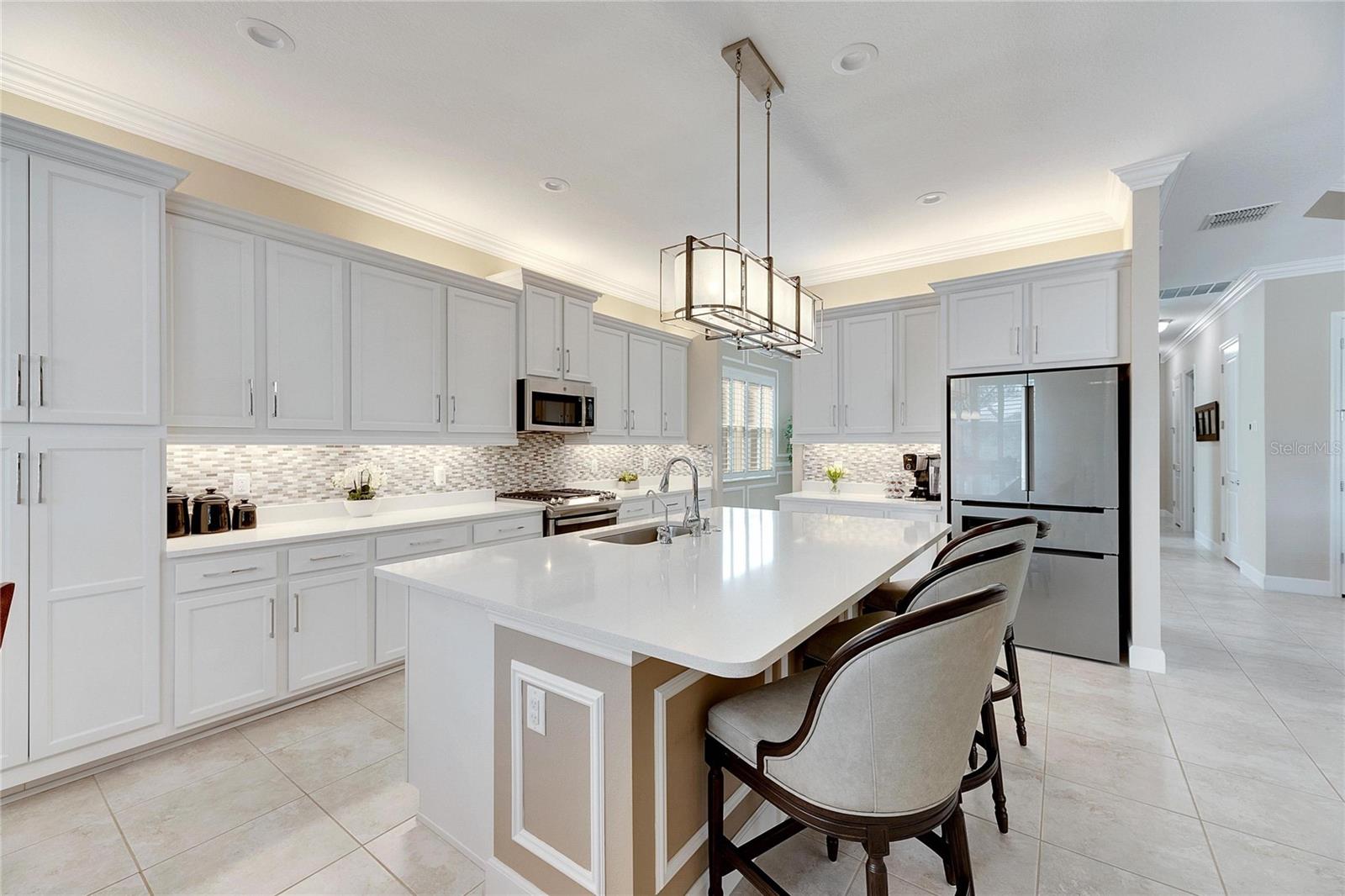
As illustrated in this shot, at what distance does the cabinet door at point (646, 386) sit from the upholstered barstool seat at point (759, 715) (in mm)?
4052

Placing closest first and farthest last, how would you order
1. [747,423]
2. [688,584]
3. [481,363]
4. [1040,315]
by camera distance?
[688,584] → [1040,315] → [481,363] → [747,423]

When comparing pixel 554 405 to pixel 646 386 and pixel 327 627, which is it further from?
pixel 327 627

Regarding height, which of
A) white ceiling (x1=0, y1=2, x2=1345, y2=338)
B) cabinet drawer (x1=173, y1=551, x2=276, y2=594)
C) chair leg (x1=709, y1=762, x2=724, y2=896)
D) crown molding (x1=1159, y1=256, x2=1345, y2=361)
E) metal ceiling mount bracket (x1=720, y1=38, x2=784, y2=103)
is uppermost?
white ceiling (x1=0, y1=2, x2=1345, y2=338)

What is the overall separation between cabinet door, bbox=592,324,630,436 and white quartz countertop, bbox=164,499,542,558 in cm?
126

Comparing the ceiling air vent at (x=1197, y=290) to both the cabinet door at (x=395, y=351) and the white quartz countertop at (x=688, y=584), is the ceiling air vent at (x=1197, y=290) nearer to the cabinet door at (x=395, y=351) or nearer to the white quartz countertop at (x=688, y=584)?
the white quartz countertop at (x=688, y=584)

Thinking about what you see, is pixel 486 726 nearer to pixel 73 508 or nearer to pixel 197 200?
pixel 73 508

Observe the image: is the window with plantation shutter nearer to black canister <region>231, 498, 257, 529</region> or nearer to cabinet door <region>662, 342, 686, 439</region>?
cabinet door <region>662, 342, 686, 439</region>

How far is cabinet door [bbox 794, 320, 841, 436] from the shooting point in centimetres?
489

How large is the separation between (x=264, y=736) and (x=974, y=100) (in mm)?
4454

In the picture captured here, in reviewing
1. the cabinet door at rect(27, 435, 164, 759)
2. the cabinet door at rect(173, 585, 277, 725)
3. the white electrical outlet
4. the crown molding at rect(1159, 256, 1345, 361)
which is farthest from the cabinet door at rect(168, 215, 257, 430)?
the crown molding at rect(1159, 256, 1345, 361)

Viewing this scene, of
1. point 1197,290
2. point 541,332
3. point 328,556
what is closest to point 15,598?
point 328,556

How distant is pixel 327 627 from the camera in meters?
2.97

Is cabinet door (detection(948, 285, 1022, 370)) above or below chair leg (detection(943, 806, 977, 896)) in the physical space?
above

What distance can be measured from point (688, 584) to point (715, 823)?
0.63m
